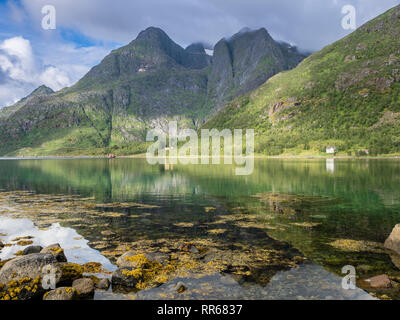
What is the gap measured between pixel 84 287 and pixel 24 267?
4.68 metres

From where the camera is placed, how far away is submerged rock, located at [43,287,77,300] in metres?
17.3

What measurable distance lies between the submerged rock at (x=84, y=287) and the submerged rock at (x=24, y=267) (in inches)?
109

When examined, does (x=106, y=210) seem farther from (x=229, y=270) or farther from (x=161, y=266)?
(x=229, y=270)

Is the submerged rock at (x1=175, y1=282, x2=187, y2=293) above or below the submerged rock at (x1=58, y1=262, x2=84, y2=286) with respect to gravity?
below

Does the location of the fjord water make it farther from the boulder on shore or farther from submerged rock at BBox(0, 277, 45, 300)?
submerged rock at BBox(0, 277, 45, 300)

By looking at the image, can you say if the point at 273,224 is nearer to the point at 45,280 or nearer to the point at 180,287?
the point at 180,287

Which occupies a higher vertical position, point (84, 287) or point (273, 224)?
point (273, 224)

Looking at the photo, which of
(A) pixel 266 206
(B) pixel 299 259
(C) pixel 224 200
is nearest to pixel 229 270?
(B) pixel 299 259

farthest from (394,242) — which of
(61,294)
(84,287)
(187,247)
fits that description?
(61,294)

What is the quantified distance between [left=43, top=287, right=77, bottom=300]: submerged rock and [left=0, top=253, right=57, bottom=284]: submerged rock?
228 centimetres

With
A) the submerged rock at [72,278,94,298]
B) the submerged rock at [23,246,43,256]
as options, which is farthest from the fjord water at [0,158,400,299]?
the submerged rock at [23,246,43,256]

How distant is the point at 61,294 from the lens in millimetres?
17422

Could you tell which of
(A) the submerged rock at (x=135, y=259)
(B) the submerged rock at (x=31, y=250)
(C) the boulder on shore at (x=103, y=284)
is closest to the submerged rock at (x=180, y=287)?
(A) the submerged rock at (x=135, y=259)
